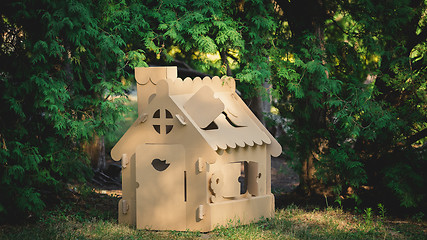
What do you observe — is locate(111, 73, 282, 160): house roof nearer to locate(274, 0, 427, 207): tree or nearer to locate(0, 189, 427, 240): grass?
locate(0, 189, 427, 240): grass

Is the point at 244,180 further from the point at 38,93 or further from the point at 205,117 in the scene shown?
the point at 38,93

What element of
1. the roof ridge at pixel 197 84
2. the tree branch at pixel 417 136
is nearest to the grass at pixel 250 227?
the tree branch at pixel 417 136

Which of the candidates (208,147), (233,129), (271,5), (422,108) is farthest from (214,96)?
(422,108)

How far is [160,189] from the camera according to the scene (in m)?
7.22

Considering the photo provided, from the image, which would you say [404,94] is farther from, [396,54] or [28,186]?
[28,186]

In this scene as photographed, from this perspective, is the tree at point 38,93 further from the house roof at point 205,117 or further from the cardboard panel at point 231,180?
the cardboard panel at point 231,180

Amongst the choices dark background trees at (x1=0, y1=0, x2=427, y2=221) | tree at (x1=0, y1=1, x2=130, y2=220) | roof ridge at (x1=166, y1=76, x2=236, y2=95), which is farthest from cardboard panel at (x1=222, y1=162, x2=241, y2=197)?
tree at (x1=0, y1=1, x2=130, y2=220)

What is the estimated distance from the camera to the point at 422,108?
866cm

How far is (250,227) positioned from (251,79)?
246cm

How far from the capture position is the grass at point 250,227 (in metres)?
7.05

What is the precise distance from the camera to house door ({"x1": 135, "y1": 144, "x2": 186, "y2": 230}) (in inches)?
281

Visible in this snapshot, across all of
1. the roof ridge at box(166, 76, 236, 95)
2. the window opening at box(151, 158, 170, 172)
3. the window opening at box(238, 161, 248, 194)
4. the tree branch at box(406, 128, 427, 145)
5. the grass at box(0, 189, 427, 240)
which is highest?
the roof ridge at box(166, 76, 236, 95)

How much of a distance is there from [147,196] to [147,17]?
316cm

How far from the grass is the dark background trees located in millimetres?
396
